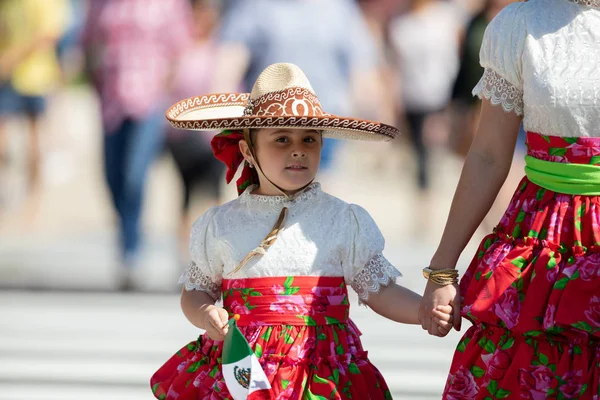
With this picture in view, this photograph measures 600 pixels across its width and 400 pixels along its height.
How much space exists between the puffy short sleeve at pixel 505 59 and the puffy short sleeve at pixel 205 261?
90 cm

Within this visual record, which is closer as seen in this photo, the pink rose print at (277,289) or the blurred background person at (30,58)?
the pink rose print at (277,289)

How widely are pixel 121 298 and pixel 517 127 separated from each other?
622 centimetres

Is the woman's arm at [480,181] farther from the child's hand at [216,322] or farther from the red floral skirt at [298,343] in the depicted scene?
the child's hand at [216,322]

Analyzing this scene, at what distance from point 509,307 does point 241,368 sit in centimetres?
73

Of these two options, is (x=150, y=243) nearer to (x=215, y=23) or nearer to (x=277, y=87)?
(x=215, y=23)

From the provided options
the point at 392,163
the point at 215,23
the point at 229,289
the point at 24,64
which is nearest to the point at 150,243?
the point at 24,64

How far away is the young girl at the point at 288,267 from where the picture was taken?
11.1 feet

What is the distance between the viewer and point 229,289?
351 centimetres

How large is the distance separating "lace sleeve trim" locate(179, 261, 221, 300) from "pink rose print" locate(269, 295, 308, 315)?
271 mm

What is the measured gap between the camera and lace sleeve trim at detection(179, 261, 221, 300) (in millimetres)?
3598

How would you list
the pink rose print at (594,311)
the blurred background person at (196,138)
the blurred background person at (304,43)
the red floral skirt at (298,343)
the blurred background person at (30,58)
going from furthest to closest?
1. the blurred background person at (30,58)
2. the blurred background person at (196,138)
3. the blurred background person at (304,43)
4. the red floral skirt at (298,343)
5. the pink rose print at (594,311)

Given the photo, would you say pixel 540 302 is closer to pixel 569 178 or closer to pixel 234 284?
pixel 569 178

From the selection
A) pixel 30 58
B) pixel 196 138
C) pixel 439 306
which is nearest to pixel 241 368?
pixel 439 306

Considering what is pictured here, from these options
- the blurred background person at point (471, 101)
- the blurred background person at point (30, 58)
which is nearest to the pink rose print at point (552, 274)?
the blurred background person at point (471, 101)
